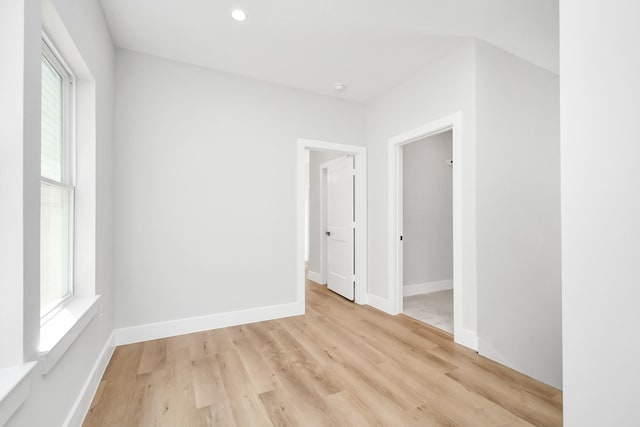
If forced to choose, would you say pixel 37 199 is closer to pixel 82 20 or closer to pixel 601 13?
pixel 82 20

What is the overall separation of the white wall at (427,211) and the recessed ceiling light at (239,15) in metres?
2.87

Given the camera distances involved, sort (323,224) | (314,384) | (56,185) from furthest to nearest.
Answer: (323,224)
(314,384)
(56,185)

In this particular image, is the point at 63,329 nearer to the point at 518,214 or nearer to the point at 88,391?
the point at 88,391

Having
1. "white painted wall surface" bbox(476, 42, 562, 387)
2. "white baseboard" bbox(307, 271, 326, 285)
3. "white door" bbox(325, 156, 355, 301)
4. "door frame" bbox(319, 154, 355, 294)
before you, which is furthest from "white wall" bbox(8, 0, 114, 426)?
"white baseboard" bbox(307, 271, 326, 285)

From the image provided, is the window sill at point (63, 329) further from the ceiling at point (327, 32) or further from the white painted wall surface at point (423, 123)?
the white painted wall surface at point (423, 123)

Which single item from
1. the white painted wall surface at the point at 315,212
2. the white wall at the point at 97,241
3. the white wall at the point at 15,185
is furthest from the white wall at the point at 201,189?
the white wall at the point at 15,185

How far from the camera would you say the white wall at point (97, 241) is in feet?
3.51

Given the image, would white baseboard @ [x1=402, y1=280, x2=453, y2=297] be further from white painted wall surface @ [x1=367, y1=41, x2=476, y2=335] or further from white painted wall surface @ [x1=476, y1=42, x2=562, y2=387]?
white painted wall surface @ [x1=476, y1=42, x2=562, y2=387]

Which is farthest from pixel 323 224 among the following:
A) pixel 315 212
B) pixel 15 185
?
pixel 15 185

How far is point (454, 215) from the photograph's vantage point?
8.97ft

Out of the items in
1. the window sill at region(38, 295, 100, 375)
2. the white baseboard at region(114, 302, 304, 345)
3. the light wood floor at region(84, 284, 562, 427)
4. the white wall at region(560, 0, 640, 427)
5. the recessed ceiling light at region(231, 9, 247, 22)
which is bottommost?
the light wood floor at region(84, 284, 562, 427)

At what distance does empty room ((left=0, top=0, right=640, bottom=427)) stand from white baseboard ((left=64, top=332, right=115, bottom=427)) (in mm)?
35

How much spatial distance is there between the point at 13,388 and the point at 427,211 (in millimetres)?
4626

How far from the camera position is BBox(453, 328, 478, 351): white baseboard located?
8.12 feet
